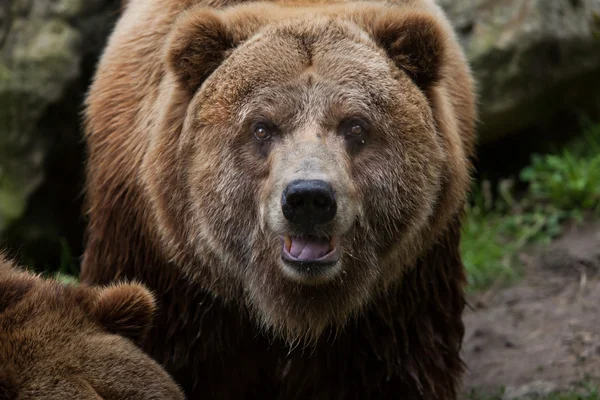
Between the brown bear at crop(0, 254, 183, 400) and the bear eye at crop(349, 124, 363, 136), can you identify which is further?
the bear eye at crop(349, 124, 363, 136)

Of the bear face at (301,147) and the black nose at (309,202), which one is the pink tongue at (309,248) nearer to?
the bear face at (301,147)

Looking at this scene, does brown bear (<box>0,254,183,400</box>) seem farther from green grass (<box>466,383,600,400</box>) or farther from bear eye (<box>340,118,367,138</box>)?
green grass (<box>466,383,600,400</box>)

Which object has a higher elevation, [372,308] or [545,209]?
[372,308]

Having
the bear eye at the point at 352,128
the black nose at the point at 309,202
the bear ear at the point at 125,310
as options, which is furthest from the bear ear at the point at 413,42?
the bear ear at the point at 125,310

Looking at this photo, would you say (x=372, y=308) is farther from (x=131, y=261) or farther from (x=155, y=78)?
(x=155, y=78)

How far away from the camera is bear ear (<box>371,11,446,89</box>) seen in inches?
230

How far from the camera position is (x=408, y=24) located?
586cm

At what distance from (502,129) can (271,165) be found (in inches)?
192

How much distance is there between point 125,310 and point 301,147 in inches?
49.6

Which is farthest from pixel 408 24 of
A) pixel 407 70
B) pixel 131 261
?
pixel 131 261

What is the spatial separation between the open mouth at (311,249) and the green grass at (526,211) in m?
3.78

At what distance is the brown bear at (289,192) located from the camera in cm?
570

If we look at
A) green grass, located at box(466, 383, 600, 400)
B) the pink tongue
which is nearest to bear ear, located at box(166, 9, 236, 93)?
the pink tongue

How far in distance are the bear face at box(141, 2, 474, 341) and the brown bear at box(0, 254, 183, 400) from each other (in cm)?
79
